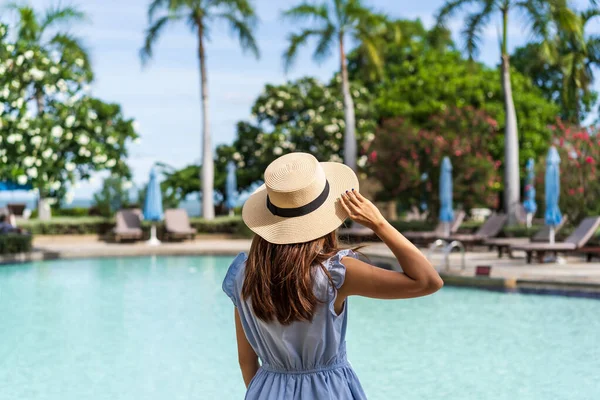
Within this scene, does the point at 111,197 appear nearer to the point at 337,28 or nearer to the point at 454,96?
the point at 337,28

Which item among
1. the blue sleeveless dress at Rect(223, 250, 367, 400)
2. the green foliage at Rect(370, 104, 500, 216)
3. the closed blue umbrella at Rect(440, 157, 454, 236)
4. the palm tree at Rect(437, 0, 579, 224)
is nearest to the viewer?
the blue sleeveless dress at Rect(223, 250, 367, 400)

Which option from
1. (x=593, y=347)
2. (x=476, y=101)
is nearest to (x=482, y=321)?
(x=593, y=347)

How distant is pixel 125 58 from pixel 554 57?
43.7 feet

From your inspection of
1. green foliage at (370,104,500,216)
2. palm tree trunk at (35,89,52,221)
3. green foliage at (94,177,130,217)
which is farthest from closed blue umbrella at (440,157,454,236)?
green foliage at (94,177,130,217)

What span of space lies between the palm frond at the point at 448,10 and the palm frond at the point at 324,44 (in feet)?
14.5

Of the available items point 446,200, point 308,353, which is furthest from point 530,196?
point 308,353

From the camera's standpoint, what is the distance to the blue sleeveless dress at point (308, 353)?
8.07ft

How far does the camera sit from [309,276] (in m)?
2.40

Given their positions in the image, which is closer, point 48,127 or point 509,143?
point 48,127

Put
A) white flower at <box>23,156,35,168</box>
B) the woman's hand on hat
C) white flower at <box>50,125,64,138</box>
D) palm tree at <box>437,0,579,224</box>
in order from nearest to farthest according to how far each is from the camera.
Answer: the woman's hand on hat < white flower at <box>23,156,35,168</box> < white flower at <box>50,125,64,138</box> < palm tree at <box>437,0,579,224</box>

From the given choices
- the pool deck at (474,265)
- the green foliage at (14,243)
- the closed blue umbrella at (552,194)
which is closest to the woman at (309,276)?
the pool deck at (474,265)

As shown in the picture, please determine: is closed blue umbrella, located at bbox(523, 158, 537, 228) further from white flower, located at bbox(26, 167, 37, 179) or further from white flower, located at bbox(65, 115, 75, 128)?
white flower, located at bbox(26, 167, 37, 179)

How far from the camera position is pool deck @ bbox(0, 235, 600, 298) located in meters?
11.7

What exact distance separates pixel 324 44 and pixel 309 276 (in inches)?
1018
